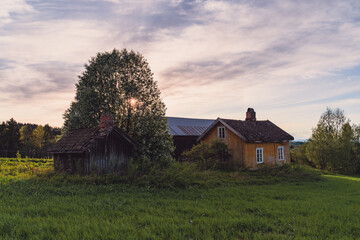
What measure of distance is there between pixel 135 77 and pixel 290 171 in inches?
709

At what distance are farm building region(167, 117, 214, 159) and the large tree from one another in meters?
9.01

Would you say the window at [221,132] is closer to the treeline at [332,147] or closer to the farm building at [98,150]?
the farm building at [98,150]

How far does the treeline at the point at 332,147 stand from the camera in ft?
136

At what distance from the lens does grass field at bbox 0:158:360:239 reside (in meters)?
7.19

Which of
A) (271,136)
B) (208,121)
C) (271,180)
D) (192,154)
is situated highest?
(208,121)

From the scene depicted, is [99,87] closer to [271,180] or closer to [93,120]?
[93,120]

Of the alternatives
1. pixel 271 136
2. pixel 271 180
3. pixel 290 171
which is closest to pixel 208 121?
pixel 271 136

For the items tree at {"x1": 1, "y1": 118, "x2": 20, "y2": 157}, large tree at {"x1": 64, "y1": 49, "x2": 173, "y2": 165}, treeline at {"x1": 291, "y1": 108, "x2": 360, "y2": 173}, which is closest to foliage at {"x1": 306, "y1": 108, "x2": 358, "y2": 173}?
treeline at {"x1": 291, "y1": 108, "x2": 360, "y2": 173}

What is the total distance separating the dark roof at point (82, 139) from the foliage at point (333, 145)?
35421 millimetres

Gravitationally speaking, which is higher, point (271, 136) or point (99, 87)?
point (99, 87)

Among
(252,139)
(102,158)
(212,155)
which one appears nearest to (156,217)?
(102,158)

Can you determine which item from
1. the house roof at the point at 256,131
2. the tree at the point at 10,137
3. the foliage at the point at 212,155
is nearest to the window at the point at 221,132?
the house roof at the point at 256,131

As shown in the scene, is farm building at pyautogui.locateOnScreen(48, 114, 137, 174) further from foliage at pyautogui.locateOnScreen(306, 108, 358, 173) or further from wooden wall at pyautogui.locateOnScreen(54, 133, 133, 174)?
foliage at pyautogui.locateOnScreen(306, 108, 358, 173)

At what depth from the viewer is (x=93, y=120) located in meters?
24.9
